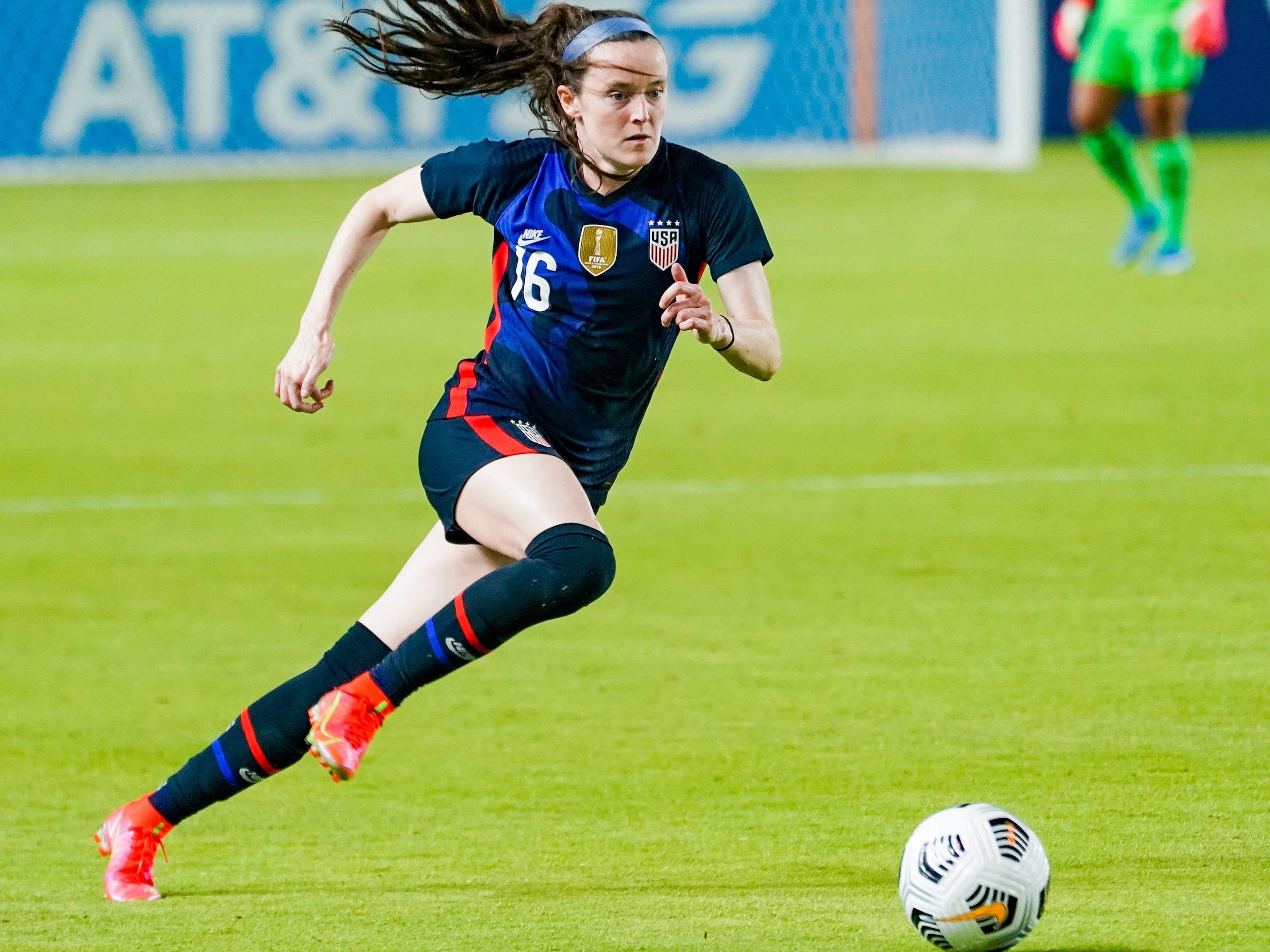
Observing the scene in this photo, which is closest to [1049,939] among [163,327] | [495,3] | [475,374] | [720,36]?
[475,374]

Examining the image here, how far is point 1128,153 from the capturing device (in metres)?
15.9

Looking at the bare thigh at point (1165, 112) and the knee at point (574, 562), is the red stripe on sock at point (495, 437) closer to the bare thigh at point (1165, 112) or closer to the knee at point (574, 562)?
the knee at point (574, 562)

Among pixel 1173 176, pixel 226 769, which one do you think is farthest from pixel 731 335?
pixel 1173 176

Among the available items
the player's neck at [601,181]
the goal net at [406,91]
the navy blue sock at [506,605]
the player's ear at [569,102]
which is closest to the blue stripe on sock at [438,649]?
the navy blue sock at [506,605]

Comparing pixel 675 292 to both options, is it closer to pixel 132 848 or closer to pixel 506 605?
pixel 506 605

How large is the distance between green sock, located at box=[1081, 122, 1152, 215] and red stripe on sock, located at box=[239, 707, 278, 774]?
12242 millimetres

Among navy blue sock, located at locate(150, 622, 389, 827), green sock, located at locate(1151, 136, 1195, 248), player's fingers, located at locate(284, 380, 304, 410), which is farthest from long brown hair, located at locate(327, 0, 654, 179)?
green sock, located at locate(1151, 136, 1195, 248)

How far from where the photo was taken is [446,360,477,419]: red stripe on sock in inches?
189

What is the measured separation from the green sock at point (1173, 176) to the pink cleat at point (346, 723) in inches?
474

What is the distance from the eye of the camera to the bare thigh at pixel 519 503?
14.5ft

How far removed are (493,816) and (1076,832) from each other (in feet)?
4.44

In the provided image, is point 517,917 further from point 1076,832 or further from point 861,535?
point 861,535

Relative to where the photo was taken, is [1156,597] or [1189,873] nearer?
[1189,873]

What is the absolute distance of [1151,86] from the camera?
15.6 meters
